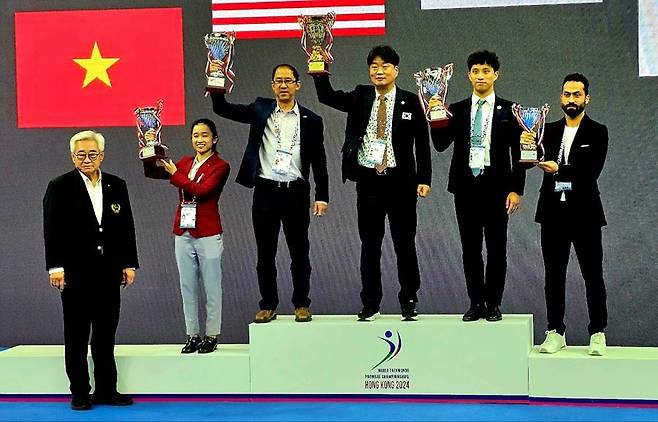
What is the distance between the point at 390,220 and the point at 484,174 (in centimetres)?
62

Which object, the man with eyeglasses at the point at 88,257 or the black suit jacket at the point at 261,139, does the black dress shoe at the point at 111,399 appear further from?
the black suit jacket at the point at 261,139

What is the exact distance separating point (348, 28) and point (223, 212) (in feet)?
5.44

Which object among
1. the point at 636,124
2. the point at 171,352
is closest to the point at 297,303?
the point at 171,352

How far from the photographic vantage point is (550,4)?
705 cm

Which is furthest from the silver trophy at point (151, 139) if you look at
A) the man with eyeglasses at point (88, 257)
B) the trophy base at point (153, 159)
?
the man with eyeglasses at point (88, 257)

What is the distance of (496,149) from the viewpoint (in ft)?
19.0

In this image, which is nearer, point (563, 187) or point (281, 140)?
point (563, 187)

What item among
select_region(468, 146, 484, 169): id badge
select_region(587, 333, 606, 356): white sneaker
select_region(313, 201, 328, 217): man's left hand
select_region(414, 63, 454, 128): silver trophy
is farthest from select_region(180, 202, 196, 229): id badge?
select_region(587, 333, 606, 356): white sneaker

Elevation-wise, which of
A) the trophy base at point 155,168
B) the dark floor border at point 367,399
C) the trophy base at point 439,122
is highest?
the trophy base at point 439,122

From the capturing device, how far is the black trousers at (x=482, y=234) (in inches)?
229

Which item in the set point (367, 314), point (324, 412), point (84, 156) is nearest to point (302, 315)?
point (367, 314)

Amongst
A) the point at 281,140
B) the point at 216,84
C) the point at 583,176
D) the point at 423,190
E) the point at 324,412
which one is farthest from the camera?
the point at 281,140

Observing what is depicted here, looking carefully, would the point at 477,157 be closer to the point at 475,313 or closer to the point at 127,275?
the point at 475,313

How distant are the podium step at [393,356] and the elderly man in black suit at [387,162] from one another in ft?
0.52
